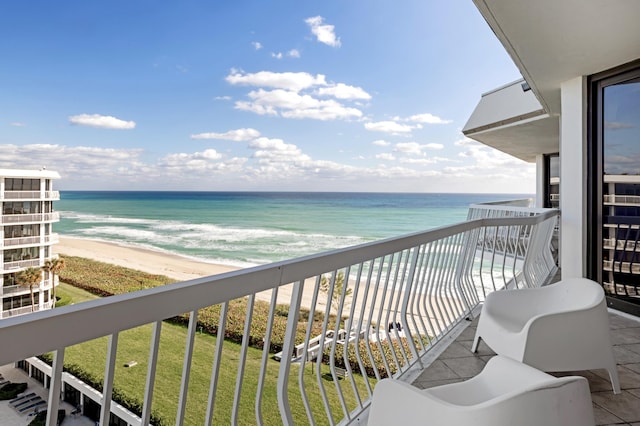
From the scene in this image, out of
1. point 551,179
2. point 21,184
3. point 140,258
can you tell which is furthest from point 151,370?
point 140,258

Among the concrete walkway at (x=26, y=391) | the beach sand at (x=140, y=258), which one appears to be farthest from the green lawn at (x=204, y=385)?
the beach sand at (x=140, y=258)

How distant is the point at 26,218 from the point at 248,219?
2192cm

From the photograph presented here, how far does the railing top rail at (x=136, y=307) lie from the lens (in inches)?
26.2

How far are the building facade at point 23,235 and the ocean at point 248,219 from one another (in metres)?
8.15

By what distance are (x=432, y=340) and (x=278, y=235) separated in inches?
1040

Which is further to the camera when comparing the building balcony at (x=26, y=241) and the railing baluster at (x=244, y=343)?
the building balcony at (x=26, y=241)

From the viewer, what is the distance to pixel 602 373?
261cm

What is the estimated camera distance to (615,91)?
4.15m

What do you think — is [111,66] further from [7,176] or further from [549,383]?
[549,383]

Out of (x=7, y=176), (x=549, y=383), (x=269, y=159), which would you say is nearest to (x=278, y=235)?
(x=269, y=159)

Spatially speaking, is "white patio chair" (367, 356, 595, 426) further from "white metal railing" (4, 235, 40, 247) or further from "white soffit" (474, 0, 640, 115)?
"white metal railing" (4, 235, 40, 247)

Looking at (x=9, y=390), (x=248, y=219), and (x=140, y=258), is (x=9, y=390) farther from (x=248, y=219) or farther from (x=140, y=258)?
(x=248, y=219)

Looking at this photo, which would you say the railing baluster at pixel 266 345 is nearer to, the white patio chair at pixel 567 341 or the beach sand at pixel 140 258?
the white patio chair at pixel 567 341

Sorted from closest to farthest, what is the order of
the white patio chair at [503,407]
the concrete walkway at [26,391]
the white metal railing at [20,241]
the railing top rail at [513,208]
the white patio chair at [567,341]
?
the concrete walkway at [26,391]
the white patio chair at [503,407]
the white patio chair at [567,341]
the railing top rail at [513,208]
the white metal railing at [20,241]
